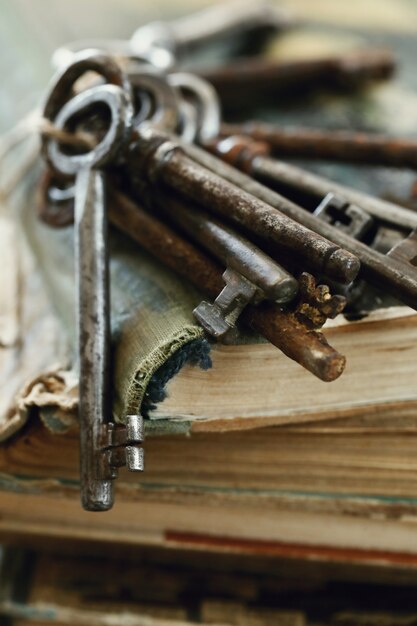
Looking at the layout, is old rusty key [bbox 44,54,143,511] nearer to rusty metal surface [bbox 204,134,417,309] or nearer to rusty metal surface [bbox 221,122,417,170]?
rusty metal surface [bbox 204,134,417,309]

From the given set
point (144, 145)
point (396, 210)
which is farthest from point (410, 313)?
point (144, 145)

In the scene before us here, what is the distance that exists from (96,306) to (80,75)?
1.16 feet

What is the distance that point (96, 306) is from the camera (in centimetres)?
82

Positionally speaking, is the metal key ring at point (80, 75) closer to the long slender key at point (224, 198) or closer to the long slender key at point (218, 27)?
the long slender key at point (224, 198)

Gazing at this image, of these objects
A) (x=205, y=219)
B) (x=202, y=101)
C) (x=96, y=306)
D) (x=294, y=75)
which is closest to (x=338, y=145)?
(x=202, y=101)

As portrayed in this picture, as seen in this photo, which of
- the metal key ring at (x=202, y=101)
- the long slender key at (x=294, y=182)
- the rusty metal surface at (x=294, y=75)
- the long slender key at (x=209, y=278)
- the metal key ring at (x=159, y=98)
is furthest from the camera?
the rusty metal surface at (x=294, y=75)

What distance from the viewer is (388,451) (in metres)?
0.90

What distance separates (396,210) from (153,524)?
523mm

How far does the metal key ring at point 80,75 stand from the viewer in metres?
0.94

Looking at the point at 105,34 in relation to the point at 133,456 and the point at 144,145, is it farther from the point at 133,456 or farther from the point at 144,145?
the point at 133,456

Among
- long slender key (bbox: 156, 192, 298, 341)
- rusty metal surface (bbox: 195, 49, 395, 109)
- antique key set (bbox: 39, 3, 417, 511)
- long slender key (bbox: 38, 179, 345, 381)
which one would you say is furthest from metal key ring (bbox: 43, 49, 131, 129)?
rusty metal surface (bbox: 195, 49, 395, 109)

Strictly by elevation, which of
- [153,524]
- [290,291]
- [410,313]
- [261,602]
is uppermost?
[290,291]

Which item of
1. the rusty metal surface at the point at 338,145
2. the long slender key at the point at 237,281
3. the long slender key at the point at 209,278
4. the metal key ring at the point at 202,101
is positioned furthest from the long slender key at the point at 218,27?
the long slender key at the point at 237,281

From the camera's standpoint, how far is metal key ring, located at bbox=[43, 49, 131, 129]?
944mm
